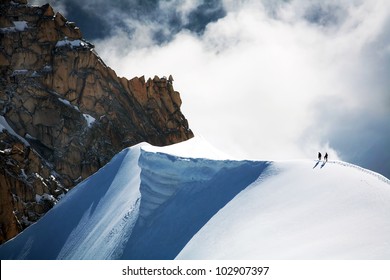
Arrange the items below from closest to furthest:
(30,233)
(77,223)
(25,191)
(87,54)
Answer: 1. (77,223)
2. (30,233)
3. (25,191)
4. (87,54)

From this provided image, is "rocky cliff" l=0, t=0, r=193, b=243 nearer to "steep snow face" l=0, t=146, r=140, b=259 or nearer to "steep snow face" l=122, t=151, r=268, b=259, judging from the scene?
"steep snow face" l=0, t=146, r=140, b=259

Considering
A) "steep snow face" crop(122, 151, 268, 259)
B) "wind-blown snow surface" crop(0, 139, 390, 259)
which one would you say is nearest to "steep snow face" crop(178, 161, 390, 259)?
"wind-blown snow surface" crop(0, 139, 390, 259)

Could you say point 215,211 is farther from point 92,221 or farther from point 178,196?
point 92,221

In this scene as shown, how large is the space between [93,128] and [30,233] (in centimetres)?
5389

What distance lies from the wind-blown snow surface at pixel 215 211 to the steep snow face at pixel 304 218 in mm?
48

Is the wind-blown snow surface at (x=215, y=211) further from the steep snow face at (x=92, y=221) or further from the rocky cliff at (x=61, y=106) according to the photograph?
the rocky cliff at (x=61, y=106)

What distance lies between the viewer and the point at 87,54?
97688 mm

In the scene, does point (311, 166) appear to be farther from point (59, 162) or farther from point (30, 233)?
point (59, 162)

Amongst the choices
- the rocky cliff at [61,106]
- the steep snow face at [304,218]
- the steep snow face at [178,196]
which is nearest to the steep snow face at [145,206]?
the steep snow face at [178,196]

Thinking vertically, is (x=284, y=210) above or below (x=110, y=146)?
below

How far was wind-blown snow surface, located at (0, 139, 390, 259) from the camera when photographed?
704 inches

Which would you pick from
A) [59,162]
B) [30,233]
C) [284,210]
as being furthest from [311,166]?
[59,162]

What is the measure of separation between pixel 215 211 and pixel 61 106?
7434 centimetres

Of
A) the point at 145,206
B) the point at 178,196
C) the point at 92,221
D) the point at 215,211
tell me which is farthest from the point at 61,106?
the point at 215,211
